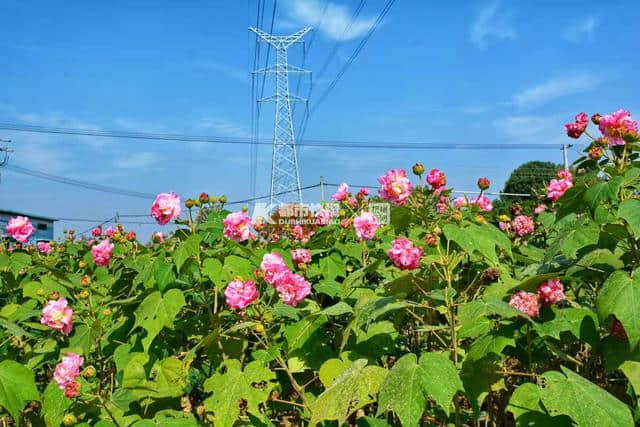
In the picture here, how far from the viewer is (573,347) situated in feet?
7.14

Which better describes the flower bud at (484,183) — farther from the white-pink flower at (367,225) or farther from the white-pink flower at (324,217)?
the white-pink flower at (324,217)

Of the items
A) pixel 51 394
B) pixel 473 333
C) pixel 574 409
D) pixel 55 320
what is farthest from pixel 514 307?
pixel 55 320

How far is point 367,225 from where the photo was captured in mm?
2779

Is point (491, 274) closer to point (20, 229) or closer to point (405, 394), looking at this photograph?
point (405, 394)

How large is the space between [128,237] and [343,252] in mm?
1246

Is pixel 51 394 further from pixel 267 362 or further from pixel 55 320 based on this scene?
pixel 267 362

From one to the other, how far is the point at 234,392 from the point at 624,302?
122 centimetres

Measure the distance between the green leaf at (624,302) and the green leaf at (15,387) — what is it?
1.75 metres

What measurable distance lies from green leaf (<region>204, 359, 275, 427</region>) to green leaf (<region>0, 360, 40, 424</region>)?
0.57 metres

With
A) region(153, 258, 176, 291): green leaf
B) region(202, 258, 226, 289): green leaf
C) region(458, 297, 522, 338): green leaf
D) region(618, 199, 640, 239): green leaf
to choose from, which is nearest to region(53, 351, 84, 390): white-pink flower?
region(153, 258, 176, 291): green leaf

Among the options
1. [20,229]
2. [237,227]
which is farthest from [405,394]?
[20,229]

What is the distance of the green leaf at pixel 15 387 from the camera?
1.95 m

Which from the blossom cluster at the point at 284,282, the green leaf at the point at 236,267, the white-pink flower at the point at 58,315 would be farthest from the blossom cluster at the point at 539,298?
the white-pink flower at the point at 58,315

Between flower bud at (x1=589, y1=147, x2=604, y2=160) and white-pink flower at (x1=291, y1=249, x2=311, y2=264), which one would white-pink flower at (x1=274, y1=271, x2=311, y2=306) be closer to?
white-pink flower at (x1=291, y1=249, x2=311, y2=264)
